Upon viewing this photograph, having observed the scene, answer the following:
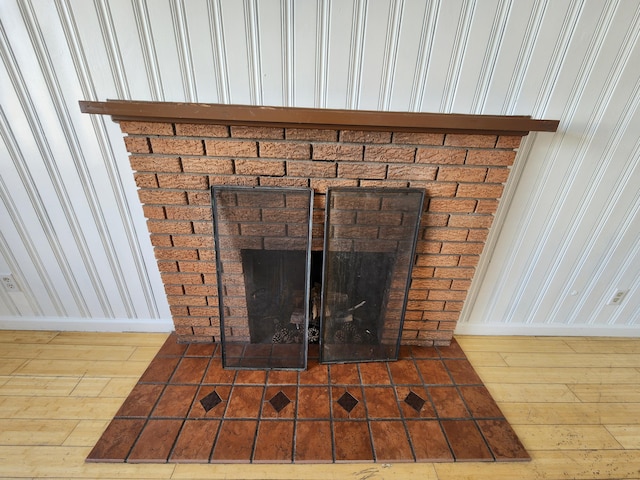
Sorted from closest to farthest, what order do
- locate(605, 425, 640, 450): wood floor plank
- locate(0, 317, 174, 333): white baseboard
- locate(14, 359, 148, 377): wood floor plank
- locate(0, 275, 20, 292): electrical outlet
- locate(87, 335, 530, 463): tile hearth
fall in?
locate(87, 335, 530, 463): tile hearth
locate(605, 425, 640, 450): wood floor plank
locate(14, 359, 148, 377): wood floor plank
locate(0, 275, 20, 292): electrical outlet
locate(0, 317, 174, 333): white baseboard

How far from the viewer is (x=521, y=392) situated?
1447 millimetres

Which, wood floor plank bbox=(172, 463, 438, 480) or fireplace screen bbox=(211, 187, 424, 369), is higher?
fireplace screen bbox=(211, 187, 424, 369)

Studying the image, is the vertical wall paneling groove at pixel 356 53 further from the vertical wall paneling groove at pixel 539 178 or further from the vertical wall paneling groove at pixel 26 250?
the vertical wall paneling groove at pixel 26 250

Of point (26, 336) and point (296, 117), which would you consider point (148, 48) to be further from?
point (26, 336)

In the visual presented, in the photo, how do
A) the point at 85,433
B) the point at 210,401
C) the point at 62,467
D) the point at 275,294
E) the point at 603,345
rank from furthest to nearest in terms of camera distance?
the point at 603,345
the point at 275,294
the point at 210,401
the point at 85,433
the point at 62,467

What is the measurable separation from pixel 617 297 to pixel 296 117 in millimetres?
2257

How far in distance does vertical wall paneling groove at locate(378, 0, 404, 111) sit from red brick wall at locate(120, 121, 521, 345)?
15cm

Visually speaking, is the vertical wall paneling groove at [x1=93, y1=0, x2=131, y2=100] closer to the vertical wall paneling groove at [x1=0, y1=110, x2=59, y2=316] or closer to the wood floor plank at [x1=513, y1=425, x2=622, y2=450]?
the vertical wall paneling groove at [x1=0, y1=110, x2=59, y2=316]

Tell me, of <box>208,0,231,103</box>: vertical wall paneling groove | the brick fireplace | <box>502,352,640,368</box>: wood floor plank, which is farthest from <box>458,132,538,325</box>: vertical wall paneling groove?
<box>208,0,231,103</box>: vertical wall paneling groove

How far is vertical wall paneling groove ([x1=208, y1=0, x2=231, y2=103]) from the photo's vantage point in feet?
3.39

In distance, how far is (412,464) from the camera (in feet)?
3.70

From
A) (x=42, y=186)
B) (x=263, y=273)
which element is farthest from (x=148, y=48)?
(x=263, y=273)

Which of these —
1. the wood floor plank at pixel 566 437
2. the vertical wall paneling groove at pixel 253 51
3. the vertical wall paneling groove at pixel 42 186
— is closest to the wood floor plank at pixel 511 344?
the wood floor plank at pixel 566 437

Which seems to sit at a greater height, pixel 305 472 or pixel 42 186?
pixel 42 186
